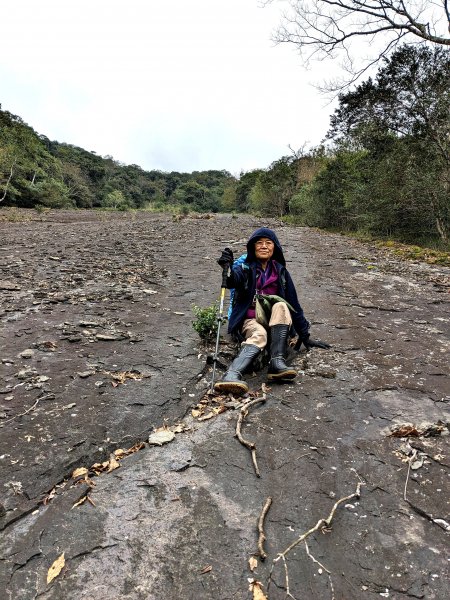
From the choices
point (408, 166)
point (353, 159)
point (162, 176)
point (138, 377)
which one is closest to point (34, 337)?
point (138, 377)

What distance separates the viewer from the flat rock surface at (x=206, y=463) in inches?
79.4

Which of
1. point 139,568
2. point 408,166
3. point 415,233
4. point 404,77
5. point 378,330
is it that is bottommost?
point 139,568

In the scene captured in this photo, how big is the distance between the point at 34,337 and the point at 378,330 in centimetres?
479

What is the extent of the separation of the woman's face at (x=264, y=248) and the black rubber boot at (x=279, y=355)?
0.99 metres

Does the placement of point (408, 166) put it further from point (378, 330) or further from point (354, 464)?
point (354, 464)

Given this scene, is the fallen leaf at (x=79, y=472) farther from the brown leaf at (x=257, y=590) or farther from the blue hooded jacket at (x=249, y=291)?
the blue hooded jacket at (x=249, y=291)

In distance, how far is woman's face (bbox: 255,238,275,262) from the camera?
4.84 meters

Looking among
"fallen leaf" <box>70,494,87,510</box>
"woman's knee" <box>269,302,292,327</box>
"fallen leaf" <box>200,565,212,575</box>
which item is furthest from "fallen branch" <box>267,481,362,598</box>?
"woman's knee" <box>269,302,292,327</box>

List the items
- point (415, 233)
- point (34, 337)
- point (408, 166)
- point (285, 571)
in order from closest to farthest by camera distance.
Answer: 1. point (285, 571)
2. point (34, 337)
3. point (408, 166)
4. point (415, 233)

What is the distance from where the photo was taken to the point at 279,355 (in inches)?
163

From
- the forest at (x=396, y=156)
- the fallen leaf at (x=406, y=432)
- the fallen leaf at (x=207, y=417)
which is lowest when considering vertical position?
the fallen leaf at (x=207, y=417)

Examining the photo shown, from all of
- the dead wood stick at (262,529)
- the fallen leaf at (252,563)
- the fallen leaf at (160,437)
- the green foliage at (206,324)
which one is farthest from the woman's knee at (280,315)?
the fallen leaf at (252,563)

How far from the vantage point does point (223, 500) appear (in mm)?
2518

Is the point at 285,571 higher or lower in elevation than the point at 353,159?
lower
